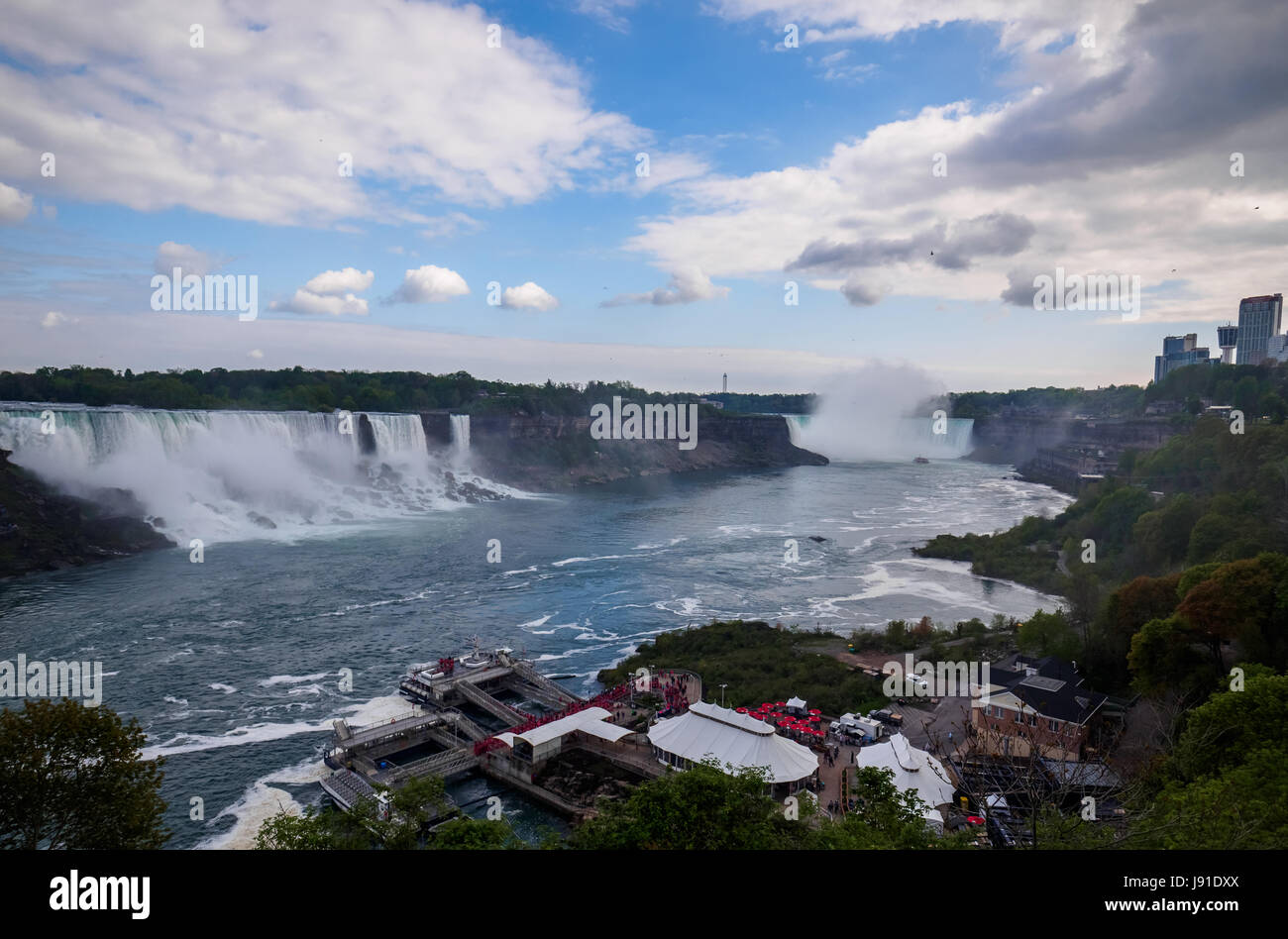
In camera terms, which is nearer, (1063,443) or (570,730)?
(570,730)

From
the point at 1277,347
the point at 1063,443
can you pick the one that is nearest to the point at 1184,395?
the point at 1063,443

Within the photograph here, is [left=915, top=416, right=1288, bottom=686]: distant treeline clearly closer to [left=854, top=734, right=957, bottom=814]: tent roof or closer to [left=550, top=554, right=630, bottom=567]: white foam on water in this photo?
[left=854, top=734, right=957, bottom=814]: tent roof

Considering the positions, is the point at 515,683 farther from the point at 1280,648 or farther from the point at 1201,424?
the point at 1201,424

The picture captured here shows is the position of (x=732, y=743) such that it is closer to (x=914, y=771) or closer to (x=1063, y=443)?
(x=914, y=771)

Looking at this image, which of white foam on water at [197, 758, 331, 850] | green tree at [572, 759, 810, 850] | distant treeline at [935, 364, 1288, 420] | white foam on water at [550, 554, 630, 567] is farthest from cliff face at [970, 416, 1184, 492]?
white foam on water at [197, 758, 331, 850]
